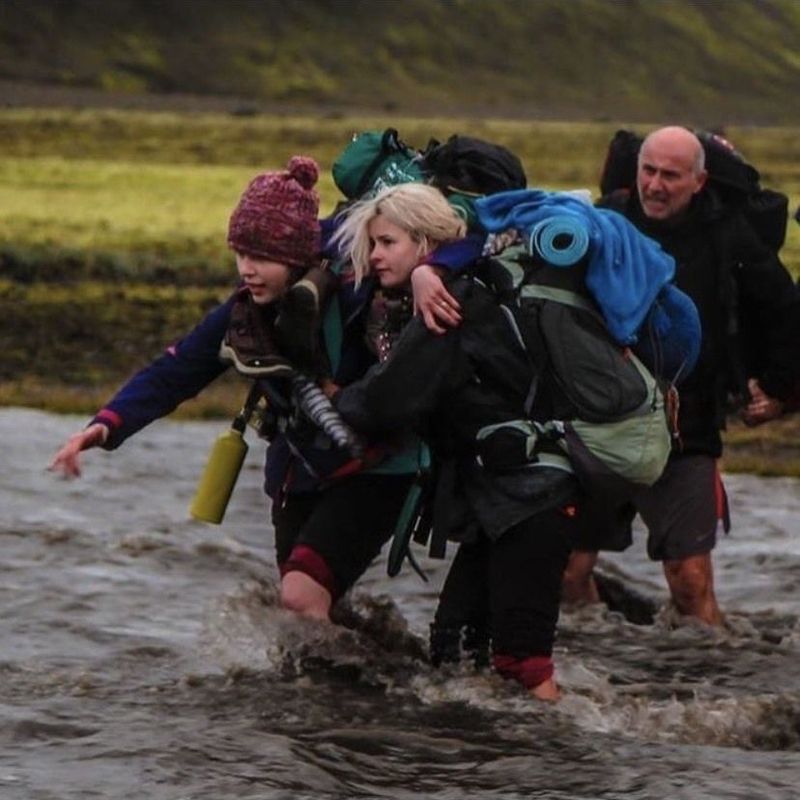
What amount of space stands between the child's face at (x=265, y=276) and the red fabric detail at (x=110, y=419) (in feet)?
2.31

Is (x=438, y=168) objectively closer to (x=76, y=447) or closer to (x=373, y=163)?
(x=373, y=163)

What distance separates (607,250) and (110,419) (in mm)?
1919

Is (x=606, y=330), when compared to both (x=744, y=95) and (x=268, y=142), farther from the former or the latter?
(x=744, y=95)

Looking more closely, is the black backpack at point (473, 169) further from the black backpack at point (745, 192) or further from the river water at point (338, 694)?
the black backpack at point (745, 192)

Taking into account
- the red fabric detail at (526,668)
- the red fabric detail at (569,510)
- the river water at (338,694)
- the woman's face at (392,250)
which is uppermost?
the woman's face at (392,250)

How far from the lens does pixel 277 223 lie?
24.8 feet

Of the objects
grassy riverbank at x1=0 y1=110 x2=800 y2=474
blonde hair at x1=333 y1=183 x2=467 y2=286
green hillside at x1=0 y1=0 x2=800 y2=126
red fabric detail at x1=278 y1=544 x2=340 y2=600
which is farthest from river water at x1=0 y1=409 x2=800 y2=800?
green hillside at x1=0 y1=0 x2=800 y2=126

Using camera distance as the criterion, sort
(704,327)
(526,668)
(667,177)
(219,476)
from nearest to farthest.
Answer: (526,668)
(219,476)
(667,177)
(704,327)

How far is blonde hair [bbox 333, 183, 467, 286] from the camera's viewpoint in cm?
722

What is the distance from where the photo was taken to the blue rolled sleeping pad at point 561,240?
7.05 metres

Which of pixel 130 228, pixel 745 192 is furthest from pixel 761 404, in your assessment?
pixel 130 228

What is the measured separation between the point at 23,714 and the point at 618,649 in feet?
9.72

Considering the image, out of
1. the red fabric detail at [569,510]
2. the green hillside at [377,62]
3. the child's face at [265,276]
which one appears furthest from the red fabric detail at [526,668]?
the green hillside at [377,62]

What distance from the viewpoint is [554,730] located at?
24.7 feet
